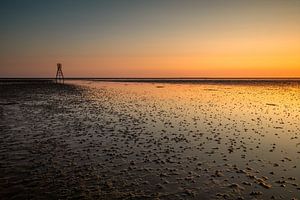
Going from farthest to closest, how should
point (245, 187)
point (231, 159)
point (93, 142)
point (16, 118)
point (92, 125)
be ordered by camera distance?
point (16, 118), point (92, 125), point (93, 142), point (231, 159), point (245, 187)

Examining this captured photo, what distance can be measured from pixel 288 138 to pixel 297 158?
5.09 meters

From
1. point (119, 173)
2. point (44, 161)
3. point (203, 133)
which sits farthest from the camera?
point (203, 133)

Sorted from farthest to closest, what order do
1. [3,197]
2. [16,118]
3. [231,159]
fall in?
[16,118] < [231,159] < [3,197]

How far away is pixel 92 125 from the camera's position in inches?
938

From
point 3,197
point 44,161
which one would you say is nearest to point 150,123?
point 44,161

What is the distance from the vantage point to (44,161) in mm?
13766

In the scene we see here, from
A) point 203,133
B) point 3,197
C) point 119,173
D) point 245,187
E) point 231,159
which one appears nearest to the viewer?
point 3,197

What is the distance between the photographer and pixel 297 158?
14.9 metres

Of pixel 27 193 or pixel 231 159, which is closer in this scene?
pixel 27 193

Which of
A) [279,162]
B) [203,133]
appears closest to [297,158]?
[279,162]

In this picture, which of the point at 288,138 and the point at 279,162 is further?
the point at 288,138

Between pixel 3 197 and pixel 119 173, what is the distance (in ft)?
14.9

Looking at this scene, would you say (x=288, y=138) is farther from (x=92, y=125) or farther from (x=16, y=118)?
(x=16, y=118)

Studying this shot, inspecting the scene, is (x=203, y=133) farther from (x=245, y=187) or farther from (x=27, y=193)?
(x=27, y=193)
